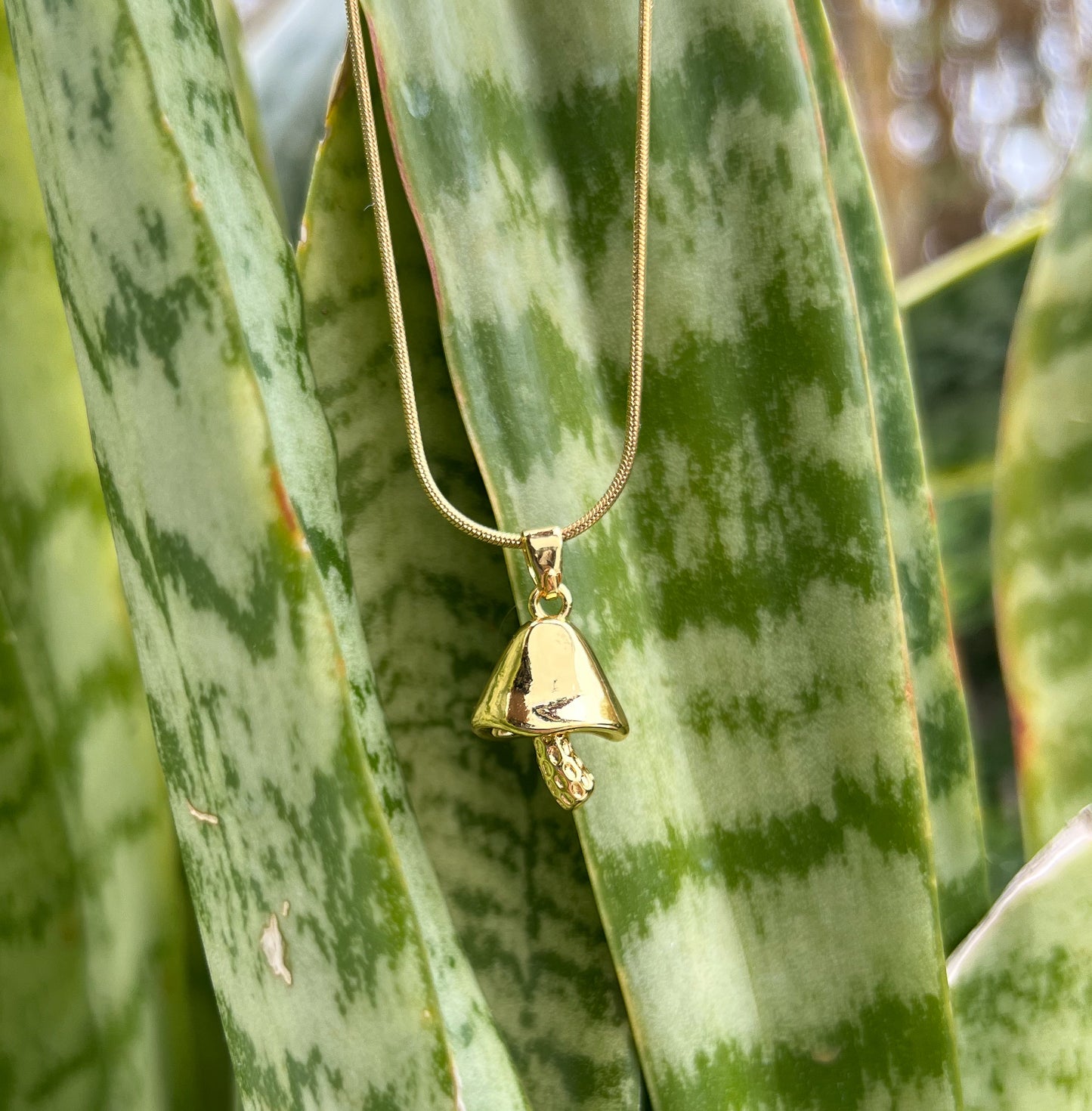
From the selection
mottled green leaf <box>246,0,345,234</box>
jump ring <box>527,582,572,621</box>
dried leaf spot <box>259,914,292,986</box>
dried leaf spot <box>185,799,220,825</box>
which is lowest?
dried leaf spot <box>259,914,292,986</box>

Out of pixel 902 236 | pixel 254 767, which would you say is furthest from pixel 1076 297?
pixel 902 236

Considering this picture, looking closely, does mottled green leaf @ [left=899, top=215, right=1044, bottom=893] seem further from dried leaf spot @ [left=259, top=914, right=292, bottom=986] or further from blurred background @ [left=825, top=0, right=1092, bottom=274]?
blurred background @ [left=825, top=0, right=1092, bottom=274]

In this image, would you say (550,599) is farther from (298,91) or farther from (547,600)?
(298,91)

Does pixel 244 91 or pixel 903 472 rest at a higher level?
pixel 244 91

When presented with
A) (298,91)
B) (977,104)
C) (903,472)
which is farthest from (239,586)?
(977,104)

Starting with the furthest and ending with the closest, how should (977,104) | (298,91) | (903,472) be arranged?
(977,104) → (298,91) → (903,472)

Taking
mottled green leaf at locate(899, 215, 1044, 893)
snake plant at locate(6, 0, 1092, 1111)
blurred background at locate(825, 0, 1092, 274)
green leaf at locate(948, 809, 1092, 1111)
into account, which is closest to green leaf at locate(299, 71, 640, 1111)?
snake plant at locate(6, 0, 1092, 1111)

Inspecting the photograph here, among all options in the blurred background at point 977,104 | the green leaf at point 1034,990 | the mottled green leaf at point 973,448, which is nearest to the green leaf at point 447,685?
the green leaf at point 1034,990
